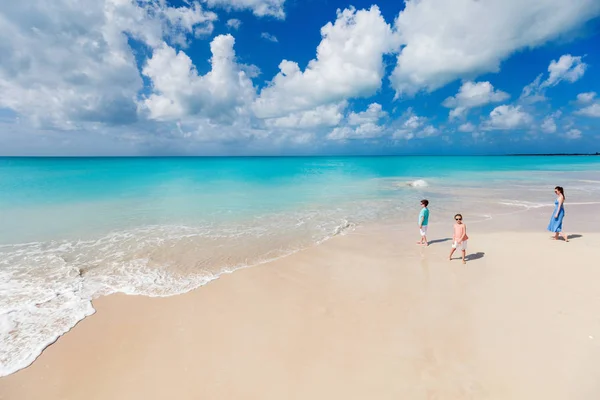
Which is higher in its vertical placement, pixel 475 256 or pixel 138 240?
pixel 475 256

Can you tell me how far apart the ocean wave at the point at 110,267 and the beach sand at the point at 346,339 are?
0.43m

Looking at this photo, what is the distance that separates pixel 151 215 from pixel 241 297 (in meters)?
11.0

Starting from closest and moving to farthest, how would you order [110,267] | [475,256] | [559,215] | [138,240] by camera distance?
[110,267], [475,256], [559,215], [138,240]

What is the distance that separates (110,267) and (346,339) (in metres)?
7.23

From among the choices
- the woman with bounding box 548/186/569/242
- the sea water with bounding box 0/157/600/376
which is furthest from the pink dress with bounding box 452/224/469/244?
the woman with bounding box 548/186/569/242

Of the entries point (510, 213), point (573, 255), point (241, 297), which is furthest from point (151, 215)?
point (510, 213)

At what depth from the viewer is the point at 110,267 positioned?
8180 mm

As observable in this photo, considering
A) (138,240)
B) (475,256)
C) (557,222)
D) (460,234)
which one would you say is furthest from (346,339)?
(557,222)

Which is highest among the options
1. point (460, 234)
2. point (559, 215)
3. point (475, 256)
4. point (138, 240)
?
point (559, 215)

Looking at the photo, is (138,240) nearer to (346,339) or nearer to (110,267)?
(110,267)

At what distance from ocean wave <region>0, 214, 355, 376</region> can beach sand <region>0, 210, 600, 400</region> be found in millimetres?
432

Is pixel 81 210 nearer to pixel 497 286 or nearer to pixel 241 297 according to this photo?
pixel 241 297

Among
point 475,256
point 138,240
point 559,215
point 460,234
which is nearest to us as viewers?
point 460,234

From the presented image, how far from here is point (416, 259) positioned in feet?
27.5
